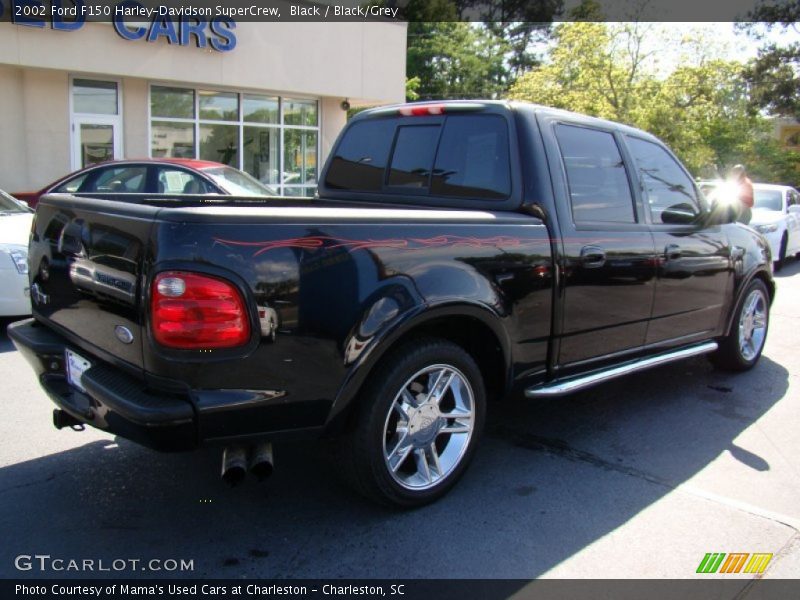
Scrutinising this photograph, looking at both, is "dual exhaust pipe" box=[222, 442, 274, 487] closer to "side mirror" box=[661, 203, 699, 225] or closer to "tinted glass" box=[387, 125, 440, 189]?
"tinted glass" box=[387, 125, 440, 189]

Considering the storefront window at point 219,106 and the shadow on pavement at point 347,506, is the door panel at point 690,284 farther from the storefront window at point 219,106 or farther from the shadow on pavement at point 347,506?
the storefront window at point 219,106

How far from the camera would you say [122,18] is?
47.6 ft

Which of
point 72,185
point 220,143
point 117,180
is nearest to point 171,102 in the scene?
point 220,143

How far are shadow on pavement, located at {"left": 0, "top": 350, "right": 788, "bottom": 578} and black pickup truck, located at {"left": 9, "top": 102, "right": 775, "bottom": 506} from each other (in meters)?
0.28

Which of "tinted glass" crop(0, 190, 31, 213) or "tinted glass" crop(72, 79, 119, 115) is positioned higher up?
"tinted glass" crop(72, 79, 119, 115)

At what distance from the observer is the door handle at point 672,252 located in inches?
177

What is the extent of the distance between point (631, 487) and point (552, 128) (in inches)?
77.9

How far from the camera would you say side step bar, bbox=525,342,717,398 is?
12.4ft

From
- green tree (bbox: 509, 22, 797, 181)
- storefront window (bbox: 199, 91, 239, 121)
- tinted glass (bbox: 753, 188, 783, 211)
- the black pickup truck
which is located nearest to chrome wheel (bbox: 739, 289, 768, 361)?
the black pickup truck

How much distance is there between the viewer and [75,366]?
308 centimetres

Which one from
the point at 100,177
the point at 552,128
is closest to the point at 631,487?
the point at 552,128

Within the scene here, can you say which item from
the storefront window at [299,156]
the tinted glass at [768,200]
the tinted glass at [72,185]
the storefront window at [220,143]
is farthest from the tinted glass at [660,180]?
the storefront window at [299,156]

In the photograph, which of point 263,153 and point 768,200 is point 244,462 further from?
point 263,153

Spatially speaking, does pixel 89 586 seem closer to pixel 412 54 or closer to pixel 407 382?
pixel 407 382
